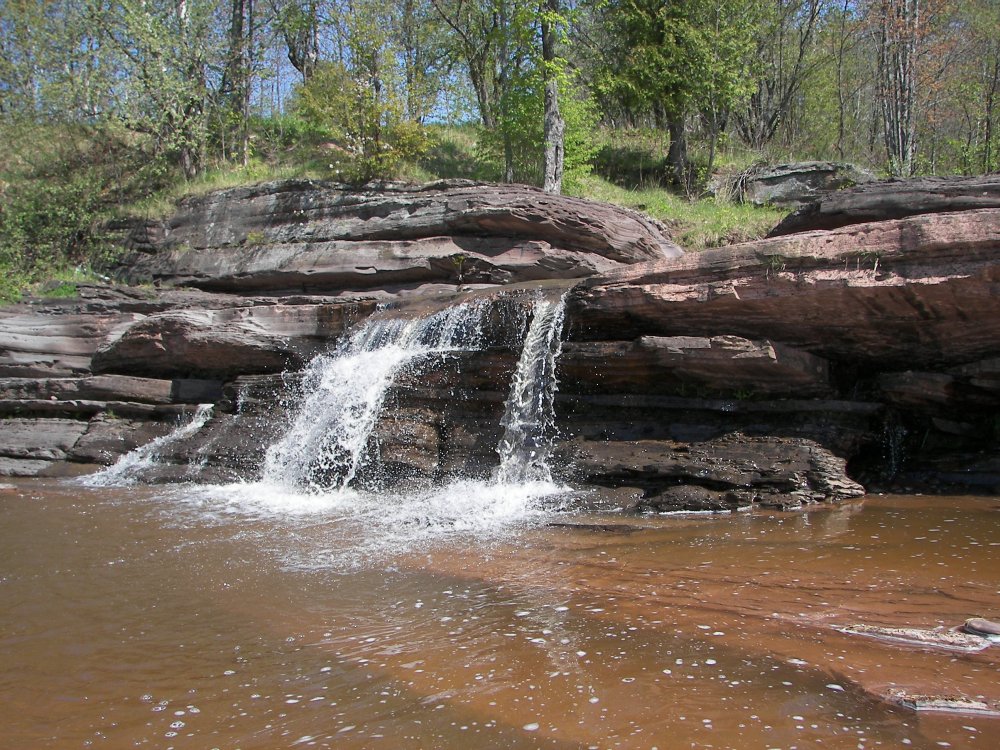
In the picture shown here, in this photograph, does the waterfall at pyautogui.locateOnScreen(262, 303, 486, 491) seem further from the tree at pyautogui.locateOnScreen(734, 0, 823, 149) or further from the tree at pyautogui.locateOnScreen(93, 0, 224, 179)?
the tree at pyautogui.locateOnScreen(734, 0, 823, 149)

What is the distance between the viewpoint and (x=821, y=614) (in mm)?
3938

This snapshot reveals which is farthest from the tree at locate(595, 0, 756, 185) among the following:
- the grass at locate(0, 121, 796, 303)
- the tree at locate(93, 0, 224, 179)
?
the tree at locate(93, 0, 224, 179)

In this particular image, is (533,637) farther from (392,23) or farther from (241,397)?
(392,23)

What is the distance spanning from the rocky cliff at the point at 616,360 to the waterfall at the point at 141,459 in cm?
27

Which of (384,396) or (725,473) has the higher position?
(384,396)

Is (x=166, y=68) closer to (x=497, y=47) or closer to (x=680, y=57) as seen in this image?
(x=497, y=47)

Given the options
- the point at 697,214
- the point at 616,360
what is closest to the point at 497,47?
the point at 697,214

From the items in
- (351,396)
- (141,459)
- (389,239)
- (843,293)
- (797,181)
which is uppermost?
(797,181)

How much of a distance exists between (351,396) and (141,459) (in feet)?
11.6

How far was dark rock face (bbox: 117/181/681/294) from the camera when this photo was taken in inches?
512

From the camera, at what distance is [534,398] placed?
9133 millimetres

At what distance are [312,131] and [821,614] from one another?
64.4 ft

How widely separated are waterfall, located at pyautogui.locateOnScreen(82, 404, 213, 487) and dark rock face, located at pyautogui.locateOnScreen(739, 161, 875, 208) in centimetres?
1242

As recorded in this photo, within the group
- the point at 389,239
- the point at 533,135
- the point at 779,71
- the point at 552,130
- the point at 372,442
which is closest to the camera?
the point at 372,442
